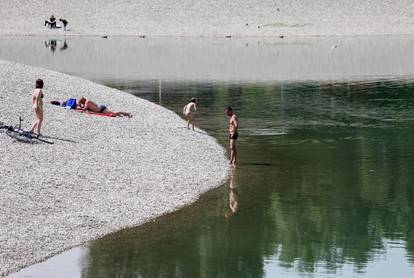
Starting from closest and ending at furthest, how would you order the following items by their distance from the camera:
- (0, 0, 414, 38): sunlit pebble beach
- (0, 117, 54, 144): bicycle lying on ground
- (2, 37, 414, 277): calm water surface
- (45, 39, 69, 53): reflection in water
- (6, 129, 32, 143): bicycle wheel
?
(2, 37, 414, 277): calm water surface, (6, 129, 32, 143): bicycle wheel, (0, 117, 54, 144): bicycle lying on ground, (45, 39, 69, 53): reflection in water, (0, 0, 414, 38): sunlit pebble beach

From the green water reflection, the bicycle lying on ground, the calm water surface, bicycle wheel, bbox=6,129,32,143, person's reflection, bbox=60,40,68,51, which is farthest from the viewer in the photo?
person's reflection, bbox=60,40,68,51

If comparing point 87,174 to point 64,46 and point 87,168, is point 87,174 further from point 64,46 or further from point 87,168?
point 64,46

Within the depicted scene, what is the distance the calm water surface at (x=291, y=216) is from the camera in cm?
2311

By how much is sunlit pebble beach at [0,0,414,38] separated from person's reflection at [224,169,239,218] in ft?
252

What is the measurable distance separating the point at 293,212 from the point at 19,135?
11.2 metres

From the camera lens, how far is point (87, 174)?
98.7 ft

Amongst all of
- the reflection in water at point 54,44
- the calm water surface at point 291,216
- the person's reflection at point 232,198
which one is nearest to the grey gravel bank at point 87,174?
the person's reflection at point 232,198

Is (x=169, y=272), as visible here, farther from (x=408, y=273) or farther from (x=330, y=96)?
(x=330, y=96)

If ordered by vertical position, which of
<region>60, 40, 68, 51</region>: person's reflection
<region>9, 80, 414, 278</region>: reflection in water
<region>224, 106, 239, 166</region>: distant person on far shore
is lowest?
<region>9, 80, 414, 278</region>: reflection in water

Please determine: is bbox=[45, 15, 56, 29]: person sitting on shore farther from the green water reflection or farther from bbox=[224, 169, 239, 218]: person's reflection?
bbox=[224, 169, 239, 218]: person's reflection

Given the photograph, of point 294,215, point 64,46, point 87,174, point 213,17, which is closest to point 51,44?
point 64,46

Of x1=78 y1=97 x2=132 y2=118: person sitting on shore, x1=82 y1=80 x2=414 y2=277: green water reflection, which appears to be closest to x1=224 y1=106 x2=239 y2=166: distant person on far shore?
x1=82 y1=80 x2=414 y2=277: green water reflection

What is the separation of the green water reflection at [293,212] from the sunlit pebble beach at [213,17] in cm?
6202

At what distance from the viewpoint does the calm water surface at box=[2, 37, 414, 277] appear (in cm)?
2311
